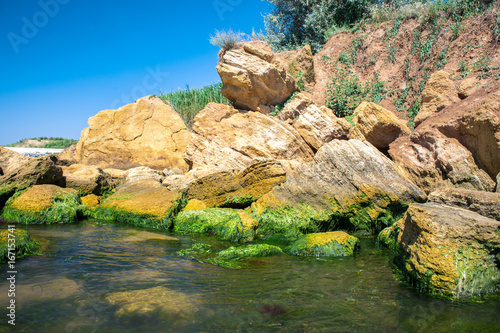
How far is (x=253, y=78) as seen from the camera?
11352 millimetres

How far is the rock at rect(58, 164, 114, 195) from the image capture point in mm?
9555

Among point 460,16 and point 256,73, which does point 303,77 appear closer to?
point 256,73

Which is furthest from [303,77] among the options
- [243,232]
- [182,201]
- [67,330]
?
[67,330]

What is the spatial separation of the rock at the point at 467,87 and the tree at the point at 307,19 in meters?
7.51

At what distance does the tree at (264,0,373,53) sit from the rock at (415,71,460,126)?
6.93 meters

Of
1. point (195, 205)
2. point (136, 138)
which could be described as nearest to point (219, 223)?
point (195, 205)

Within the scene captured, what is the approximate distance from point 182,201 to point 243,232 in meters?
2.29

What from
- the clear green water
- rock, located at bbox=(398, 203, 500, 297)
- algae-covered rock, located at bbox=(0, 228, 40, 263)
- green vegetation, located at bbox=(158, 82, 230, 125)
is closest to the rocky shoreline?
rock, located at bbox=(398, 203, 500, 297)

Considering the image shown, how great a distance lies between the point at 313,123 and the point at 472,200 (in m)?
6.36

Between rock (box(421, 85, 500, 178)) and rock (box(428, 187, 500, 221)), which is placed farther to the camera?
rock (box(421, 85, 500, 178))

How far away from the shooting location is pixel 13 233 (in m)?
5.08

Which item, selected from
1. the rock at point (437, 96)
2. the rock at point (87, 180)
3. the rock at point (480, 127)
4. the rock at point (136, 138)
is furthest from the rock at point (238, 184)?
the rock at point (437, 96)

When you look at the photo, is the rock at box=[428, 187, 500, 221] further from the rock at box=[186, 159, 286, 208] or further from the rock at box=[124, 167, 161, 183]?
the rock at box=[124, 167, 161, 183]

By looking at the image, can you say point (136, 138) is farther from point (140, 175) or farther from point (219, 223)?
point (219, 223)
